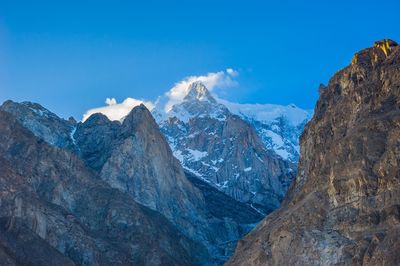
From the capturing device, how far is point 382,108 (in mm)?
157250

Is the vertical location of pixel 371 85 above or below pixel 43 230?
above

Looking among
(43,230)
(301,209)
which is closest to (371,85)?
(301,209)

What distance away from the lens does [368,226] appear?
137 m

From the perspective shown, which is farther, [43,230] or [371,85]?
[43,230]

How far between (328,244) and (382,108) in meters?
31.1

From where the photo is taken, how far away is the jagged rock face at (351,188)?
446 feet

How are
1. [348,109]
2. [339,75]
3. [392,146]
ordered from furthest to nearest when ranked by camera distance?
[339,75] < [348,109] < [392,146]

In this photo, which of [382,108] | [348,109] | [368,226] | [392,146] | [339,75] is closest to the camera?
[368,226]

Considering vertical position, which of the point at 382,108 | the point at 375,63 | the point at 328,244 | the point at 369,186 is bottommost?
the point at 328,244

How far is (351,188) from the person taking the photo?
14625 cm

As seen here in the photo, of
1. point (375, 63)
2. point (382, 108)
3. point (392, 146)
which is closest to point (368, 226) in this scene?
point (392, 146)

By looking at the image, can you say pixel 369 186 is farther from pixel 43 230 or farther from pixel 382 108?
pixel 43 230

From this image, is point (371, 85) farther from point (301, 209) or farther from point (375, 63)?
point (301, 209)

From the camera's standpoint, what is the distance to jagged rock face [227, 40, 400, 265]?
136 m
